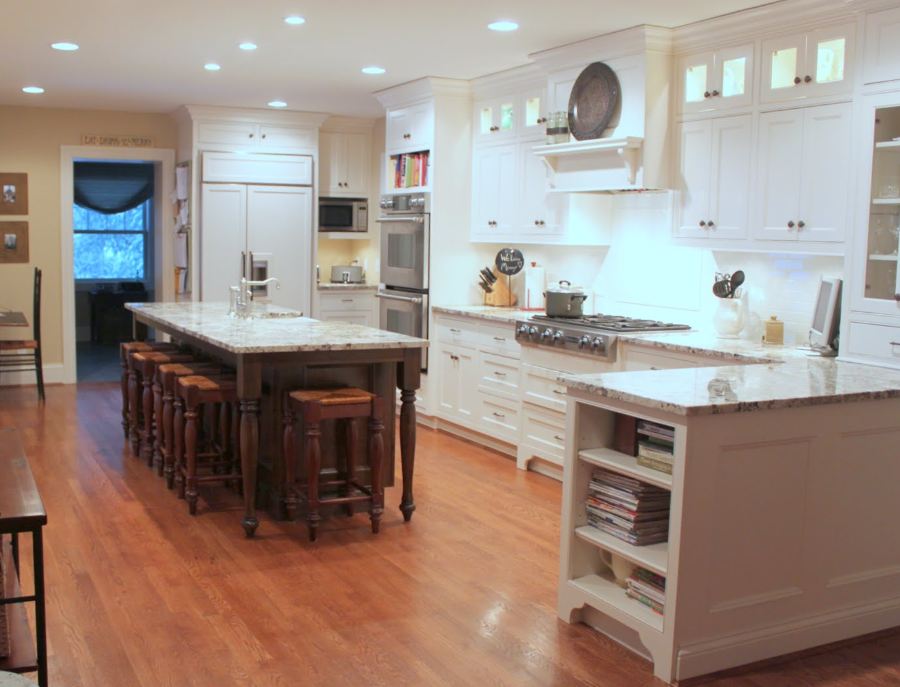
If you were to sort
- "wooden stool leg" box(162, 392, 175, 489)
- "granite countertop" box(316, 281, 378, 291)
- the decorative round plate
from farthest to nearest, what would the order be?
"granite countertop" box(316, 281, 378, 291) < the decorative round plate < "wooden stool leg" box(162, 392, 175, 489)

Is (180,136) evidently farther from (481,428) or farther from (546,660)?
(546,660)

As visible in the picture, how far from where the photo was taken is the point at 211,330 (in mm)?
5105

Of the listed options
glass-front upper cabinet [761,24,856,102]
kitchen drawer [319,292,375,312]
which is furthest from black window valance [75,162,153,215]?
glass-front upper cabinet [761,24,856,102]

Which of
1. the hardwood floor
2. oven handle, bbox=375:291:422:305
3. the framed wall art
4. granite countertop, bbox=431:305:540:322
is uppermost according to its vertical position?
the framed wall art

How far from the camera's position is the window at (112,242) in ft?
39.1

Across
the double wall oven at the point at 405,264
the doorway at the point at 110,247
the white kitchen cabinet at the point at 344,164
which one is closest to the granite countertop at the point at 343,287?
the white kitchen cabinet at the point at 344,164

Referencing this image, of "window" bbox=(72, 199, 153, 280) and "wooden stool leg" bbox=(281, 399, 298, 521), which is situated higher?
"window" bbox=(72, 199, 153, 280)

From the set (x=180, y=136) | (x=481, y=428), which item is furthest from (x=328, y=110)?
(x=481, y=428)

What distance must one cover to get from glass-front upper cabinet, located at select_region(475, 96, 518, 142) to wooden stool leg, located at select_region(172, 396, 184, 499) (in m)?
2.98

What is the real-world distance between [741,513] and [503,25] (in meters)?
3.13

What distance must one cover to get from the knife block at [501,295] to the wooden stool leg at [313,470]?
9.41 feet

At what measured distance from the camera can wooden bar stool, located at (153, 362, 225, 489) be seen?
5219 millimetres

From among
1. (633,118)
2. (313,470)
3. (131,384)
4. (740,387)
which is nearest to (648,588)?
(740,387)

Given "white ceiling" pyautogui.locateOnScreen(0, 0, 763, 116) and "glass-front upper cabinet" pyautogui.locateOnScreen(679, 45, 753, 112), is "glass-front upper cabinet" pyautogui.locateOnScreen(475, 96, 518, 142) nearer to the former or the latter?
"white ceiling" pyautogui.locateOnScreen(0, 0, 763, 116)
